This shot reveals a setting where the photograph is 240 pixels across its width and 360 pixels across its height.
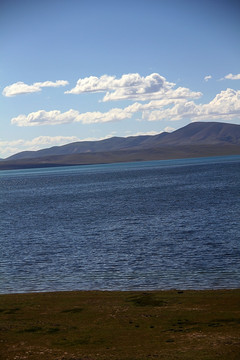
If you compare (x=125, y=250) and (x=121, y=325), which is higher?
(x=121, y=325)

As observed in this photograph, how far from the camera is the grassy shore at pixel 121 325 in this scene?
1723cm

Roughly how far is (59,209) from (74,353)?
6349 centimetres

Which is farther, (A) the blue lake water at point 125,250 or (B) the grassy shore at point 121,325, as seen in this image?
(A) the blue lake water at point 125,250

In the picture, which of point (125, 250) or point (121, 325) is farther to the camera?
point (125, 250)

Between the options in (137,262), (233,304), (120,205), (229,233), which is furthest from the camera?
(120,205)

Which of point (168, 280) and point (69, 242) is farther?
point (69, 242)

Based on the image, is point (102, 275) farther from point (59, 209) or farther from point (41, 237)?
point (59, 209)

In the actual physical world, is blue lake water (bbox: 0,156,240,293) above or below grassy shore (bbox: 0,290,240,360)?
below

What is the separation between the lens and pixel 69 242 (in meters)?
45.1

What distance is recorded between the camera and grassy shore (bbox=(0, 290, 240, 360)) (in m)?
17.2

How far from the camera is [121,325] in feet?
67.2

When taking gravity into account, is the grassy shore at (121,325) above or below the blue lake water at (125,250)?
above

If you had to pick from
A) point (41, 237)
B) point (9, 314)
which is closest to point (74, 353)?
point (9, 314)

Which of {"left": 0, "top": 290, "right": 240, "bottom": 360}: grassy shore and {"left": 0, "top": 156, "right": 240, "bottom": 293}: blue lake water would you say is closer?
{"left": 0, "top": 290, "right": 240, "bottom": 360}: grassy shore
